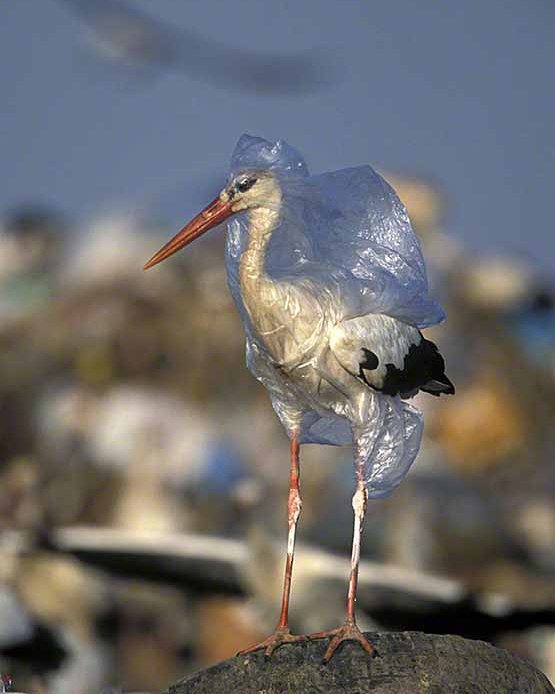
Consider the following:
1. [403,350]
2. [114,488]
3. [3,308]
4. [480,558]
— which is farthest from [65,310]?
[403,350]

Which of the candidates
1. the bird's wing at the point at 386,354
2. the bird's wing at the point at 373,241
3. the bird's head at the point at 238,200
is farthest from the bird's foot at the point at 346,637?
the bird's head at the point at 238,200

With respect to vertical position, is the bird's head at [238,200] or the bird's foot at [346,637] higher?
the bird's head at [238,200]

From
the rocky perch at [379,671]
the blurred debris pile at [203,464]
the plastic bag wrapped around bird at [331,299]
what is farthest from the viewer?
the blurred debris pile at [203,464]

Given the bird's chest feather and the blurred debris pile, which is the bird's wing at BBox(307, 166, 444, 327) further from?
the blurred debris pile

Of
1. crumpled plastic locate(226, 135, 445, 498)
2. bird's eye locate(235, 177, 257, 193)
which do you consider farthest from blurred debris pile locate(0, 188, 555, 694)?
bird's eye locate(235, 177, 257, 193)

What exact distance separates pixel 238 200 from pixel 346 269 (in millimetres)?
232

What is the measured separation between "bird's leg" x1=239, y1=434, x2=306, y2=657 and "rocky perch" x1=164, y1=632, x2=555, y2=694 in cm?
2

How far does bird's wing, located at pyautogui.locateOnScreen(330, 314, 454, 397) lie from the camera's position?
2.08 m

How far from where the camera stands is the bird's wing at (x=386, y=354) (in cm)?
208

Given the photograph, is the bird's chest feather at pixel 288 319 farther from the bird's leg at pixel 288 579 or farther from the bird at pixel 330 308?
the bird's leg at pixel 288 579

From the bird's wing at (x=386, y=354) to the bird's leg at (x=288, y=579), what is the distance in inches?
9.2

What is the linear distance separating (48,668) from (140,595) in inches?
19.6

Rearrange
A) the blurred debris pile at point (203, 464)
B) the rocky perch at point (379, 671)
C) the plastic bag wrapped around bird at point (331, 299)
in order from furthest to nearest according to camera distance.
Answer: the blurred debris pile at point (203, 464)
the plastic bag wrapped around bird at point (331, 299)
the rocky perch at point (379, 671)

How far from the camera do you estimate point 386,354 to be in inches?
83.4
